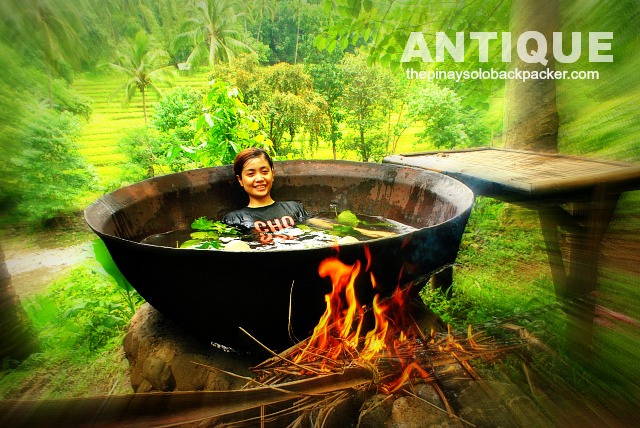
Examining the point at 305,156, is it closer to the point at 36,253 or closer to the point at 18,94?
the point at 36,253

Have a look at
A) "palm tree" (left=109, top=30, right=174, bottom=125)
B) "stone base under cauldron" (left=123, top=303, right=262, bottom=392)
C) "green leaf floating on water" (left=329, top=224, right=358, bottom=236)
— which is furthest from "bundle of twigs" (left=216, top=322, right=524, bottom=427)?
"palm tree" (left=109, top=30, right=174, bottom=125)

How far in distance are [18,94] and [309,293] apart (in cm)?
114

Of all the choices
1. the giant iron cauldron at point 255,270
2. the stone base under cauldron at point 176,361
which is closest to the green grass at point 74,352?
the stone base under cauldron at point 176,361

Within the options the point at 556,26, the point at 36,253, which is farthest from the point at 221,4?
the point at 556,26

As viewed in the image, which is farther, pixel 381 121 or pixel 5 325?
pixel 381 121

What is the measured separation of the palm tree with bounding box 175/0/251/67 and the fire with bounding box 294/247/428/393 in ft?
74.1

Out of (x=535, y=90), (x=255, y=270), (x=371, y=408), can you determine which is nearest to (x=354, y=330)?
(x=371, y=408)

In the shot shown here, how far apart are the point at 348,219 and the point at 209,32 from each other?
24.2 m

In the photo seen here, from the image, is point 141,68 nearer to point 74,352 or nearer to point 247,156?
point 247,156

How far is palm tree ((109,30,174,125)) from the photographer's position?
1602 cm

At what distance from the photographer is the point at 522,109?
422 cm

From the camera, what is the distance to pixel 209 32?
22.6 meters

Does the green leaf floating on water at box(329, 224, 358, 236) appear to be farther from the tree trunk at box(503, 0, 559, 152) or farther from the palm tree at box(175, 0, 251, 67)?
the palm tree at box(175, 0, 251, 67)

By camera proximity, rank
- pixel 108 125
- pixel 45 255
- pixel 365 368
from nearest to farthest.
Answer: pixel 365 368 → pixel 45 255 → pixel 108 125
